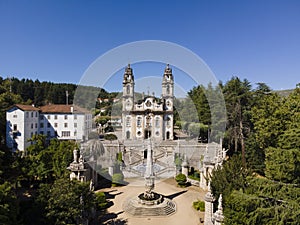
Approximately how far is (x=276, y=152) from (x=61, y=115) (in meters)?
35.4

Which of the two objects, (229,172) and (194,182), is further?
(194,182)

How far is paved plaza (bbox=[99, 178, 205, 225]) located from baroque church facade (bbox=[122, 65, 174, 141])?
57.5ft

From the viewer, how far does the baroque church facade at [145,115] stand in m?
41.5

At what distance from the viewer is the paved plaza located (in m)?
15.1

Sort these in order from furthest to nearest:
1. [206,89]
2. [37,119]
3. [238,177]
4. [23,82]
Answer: [23,82]
[206,89]
[37,119]
[238,177]

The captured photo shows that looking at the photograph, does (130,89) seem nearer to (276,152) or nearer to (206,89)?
(206,89)

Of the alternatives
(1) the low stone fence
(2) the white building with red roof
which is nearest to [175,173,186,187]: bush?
(1) the low stone fence

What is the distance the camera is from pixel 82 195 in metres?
12.7

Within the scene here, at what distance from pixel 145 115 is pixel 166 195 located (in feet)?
75.9

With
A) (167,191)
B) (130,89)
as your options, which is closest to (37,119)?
(130,89)

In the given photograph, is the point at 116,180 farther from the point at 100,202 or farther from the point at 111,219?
the point at 111,219

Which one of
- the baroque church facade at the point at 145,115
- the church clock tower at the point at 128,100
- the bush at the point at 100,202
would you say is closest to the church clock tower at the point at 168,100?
the baroque church facade at the point at 145,115

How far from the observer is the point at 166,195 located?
→ 19.9m

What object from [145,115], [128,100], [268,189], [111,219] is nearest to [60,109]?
[128,100]
